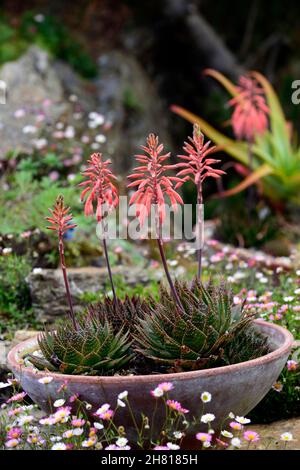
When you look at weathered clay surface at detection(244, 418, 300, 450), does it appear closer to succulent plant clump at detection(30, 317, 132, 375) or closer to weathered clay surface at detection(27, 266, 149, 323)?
succulent plant clump at detection(30, 317, 132, 375)

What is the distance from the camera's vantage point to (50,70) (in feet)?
24.6

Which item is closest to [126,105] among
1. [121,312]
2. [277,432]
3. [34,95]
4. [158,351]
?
[34,95]

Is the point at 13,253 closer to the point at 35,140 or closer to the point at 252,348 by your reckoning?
the point at 35,140

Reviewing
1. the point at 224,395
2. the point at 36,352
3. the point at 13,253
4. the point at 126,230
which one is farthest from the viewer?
the point at 126,230

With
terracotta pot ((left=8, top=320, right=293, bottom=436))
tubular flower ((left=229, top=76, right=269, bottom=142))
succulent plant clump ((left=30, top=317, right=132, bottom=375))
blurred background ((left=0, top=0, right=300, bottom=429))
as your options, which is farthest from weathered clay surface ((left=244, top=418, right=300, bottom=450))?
tubular flower ((left=229, top=76, right=269, bottom=142))

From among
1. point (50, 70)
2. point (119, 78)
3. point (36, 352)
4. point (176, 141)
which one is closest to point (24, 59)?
point (50, 70)

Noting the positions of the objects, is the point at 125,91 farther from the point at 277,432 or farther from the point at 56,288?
the point at 277,432

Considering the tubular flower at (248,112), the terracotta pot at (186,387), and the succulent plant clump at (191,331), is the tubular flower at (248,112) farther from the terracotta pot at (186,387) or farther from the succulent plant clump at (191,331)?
the terracotta pot at (186,387)

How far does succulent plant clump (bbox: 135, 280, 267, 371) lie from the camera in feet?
8.73

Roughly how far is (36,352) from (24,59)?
5047 mm

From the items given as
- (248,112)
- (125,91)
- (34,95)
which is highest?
(125,91)

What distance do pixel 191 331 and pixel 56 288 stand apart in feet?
6.02

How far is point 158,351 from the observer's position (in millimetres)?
2703

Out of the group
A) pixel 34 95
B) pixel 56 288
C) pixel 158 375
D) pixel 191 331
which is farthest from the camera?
pixel 34 95
